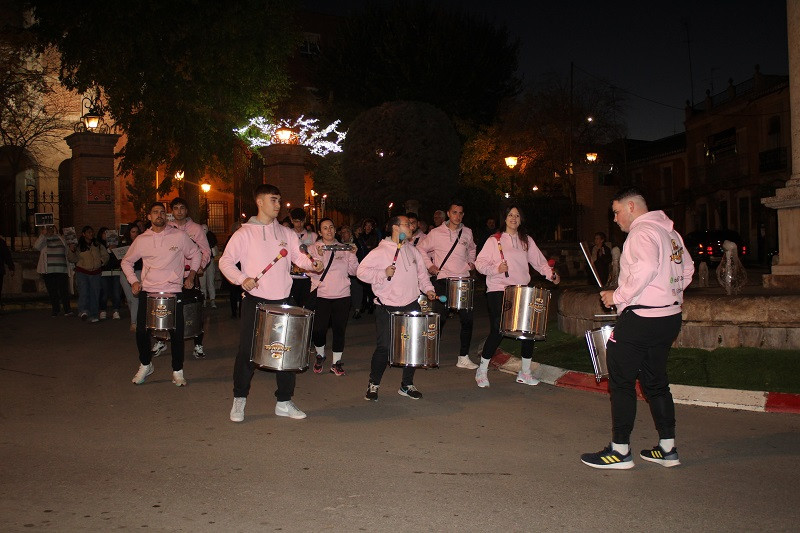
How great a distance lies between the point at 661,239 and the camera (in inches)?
239

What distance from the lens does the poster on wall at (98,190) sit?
23.8 meters

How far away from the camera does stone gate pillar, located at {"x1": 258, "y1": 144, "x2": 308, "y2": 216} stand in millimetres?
25047

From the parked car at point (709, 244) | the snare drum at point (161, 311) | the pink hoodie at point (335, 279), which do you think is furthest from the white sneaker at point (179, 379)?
the parked car at point (709, 244)

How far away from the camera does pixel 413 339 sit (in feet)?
27.6

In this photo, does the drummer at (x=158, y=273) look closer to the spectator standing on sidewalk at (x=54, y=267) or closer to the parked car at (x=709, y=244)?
the spectator standing on sidewalk at (x=54, y=267)

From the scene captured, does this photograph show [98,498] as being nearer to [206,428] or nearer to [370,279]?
[206,428]

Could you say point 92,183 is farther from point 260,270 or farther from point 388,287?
point 260,270

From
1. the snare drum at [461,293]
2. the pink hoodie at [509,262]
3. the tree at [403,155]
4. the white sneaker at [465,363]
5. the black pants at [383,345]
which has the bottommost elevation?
the white sneaker at [465,363]

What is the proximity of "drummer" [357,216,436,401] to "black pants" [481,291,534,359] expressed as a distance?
104 cm

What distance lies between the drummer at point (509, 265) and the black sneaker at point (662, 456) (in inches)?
128

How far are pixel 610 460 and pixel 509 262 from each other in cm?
375

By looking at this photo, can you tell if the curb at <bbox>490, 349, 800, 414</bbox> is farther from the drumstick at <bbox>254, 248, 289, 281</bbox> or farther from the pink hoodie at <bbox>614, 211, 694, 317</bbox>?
the drumstick at <bbox>254, 248, 289, 281</bbox>

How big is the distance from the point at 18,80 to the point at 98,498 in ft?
89.6

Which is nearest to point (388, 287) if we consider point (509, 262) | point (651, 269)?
point (509, 262)
